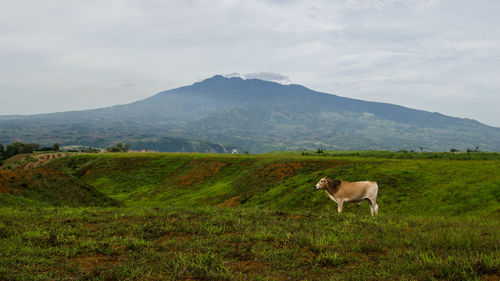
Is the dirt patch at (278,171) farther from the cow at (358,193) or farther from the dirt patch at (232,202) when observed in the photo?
the cow at (358,193)

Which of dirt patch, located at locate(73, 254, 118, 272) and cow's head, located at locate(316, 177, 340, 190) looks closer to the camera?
dirt patch, located at locate(73, 254, 118, 272)

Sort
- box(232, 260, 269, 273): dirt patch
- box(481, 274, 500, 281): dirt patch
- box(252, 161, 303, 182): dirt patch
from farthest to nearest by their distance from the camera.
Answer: box(252, 161, 303, 182): dirt patch, box(232, 260, 269, 273): dirt patch, box(481, 274, 500, 281): dirt patch

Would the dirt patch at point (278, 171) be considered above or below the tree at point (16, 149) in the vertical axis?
above

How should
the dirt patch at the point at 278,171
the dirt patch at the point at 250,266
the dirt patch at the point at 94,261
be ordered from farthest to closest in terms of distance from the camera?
the dirt patch at the point at 278,171 → the dirt patch at the point at 94,261 → the dirt patch at the point at 250,266

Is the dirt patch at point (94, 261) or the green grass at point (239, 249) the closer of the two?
the green grass at point (239, 249)


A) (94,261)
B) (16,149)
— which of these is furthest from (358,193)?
(16,149)

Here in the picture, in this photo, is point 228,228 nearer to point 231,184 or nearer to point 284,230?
point 284,230

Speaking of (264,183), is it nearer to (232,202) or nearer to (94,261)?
(232,202)

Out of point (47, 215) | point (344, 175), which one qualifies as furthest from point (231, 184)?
point (47, 215)

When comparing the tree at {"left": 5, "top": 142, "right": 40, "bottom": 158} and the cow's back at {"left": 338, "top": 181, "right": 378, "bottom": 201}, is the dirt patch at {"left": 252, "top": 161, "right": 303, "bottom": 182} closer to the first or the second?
the cow's back at {"left": 338, "top": 181, "right": 378, "bottom": 201}

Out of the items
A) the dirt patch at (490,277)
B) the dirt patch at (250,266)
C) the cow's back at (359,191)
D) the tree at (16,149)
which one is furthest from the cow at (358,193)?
the tree at (16,149)

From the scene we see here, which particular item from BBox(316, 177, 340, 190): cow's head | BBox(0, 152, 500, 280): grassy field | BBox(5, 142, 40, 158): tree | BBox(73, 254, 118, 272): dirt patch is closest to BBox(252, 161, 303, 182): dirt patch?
BBox(0, 152, 500, 280): grassy field

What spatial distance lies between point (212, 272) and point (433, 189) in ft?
96.5

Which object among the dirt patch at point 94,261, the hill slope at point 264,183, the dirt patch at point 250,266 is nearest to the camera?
the dirt patch at point 250,266
